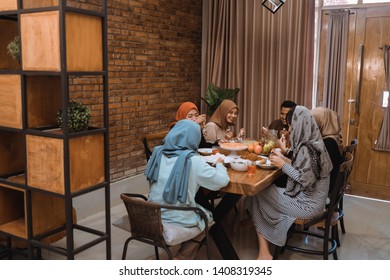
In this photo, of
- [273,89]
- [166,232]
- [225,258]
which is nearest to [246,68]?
[273,89]

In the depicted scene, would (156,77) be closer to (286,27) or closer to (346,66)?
(286,27)

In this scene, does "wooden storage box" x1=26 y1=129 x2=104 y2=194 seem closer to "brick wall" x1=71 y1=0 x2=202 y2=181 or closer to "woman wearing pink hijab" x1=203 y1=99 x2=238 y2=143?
"brick wall" x1=71 y1=0 x2=202 y2=181

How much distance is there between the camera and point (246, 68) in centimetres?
536

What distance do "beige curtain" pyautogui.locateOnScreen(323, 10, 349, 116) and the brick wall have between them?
176 centimetres

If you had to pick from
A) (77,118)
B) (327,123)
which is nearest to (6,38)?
(77,118)

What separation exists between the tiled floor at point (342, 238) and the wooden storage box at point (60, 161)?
93 centimetres

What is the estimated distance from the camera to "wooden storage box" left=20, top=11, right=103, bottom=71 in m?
2.26

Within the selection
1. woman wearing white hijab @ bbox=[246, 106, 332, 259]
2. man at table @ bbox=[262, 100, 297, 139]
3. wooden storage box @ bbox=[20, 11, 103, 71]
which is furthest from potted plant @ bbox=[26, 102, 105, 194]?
man at table @ bbox=[262, 100, 297, 139]

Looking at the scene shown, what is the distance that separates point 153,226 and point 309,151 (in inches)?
45.2

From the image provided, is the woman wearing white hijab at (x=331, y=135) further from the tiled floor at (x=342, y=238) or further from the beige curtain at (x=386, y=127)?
the beige curtain at (x=386, y=127)

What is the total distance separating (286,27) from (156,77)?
1.66 meters

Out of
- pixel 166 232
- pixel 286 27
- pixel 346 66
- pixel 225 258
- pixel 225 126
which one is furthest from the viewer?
pixel 286 27

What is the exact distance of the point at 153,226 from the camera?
7.80ft

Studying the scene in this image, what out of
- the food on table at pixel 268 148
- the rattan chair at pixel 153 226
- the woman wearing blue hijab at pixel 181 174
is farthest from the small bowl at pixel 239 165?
the food on table at pixel 268 148
